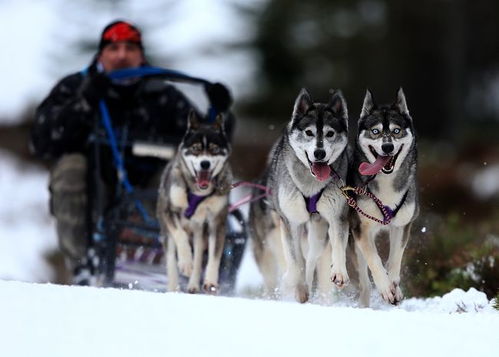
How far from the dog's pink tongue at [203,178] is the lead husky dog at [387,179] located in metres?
1.13

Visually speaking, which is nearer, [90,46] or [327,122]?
[327,122]

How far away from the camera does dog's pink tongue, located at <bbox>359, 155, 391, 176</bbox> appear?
4.63m

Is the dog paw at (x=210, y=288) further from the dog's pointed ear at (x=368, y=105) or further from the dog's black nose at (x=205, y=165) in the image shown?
the dog's pointed ear at (x=368, y=105)

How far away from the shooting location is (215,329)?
13.6 ft

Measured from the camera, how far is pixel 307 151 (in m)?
4.77

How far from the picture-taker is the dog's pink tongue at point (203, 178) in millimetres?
5824

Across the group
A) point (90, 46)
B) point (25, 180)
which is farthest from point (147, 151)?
point (90, 46)

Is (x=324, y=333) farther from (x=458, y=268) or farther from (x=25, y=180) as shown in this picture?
(x=25, y=180)

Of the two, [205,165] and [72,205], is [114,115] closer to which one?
[72,205]

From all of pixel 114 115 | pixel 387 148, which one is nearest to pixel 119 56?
pixel 114 115

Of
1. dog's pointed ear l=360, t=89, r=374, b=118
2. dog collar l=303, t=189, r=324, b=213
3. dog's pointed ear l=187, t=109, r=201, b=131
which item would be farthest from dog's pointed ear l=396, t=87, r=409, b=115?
dog's pointed ear l=187, t=109, r=201, b=131

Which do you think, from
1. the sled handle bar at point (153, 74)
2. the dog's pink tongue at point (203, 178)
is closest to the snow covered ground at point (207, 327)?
the dog's pink tongue at point (203, 178)

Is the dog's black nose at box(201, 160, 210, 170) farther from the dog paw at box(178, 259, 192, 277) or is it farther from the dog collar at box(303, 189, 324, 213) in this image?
the dog collar at box(303, 189, 324, 213)

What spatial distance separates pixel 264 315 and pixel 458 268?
2.54 meters
